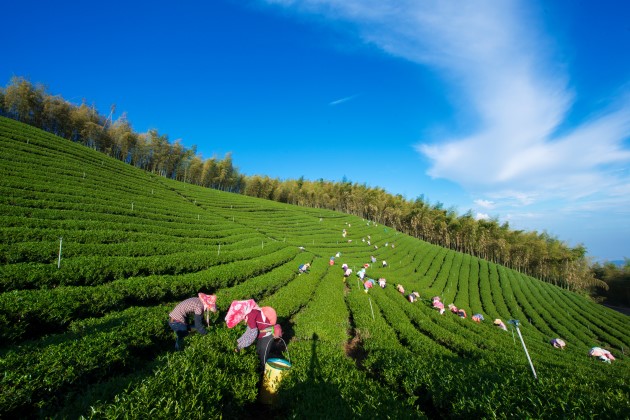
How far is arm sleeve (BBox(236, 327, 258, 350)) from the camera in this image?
680 cm

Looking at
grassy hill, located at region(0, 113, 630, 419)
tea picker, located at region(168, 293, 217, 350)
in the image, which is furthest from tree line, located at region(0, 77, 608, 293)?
tea picker, located at region(168, 293, 217, 350)

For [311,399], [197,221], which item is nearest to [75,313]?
[311,399]

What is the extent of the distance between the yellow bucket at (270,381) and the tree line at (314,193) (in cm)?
6925

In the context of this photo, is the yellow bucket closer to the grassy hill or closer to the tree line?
the grassy hill

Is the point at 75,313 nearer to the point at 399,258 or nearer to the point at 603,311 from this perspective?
the point at 399,258

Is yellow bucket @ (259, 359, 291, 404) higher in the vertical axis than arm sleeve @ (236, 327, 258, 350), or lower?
lower

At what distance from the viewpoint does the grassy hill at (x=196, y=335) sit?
15.4ft

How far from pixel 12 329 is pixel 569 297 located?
2652 inches

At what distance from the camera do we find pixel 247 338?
275 inches

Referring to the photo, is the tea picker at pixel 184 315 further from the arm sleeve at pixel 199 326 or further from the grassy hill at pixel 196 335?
the grassy hill at pixel 196 335

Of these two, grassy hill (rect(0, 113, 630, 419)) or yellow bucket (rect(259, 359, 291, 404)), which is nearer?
grassy hill (rect(0, 113, 630, 419))

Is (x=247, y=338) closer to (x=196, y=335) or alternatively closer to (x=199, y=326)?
(x=196, y=335)

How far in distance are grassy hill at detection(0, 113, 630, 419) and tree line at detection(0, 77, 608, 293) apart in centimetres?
2665

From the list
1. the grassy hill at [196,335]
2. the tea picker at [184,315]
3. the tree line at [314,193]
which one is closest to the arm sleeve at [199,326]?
the tea picker at [184,315]
